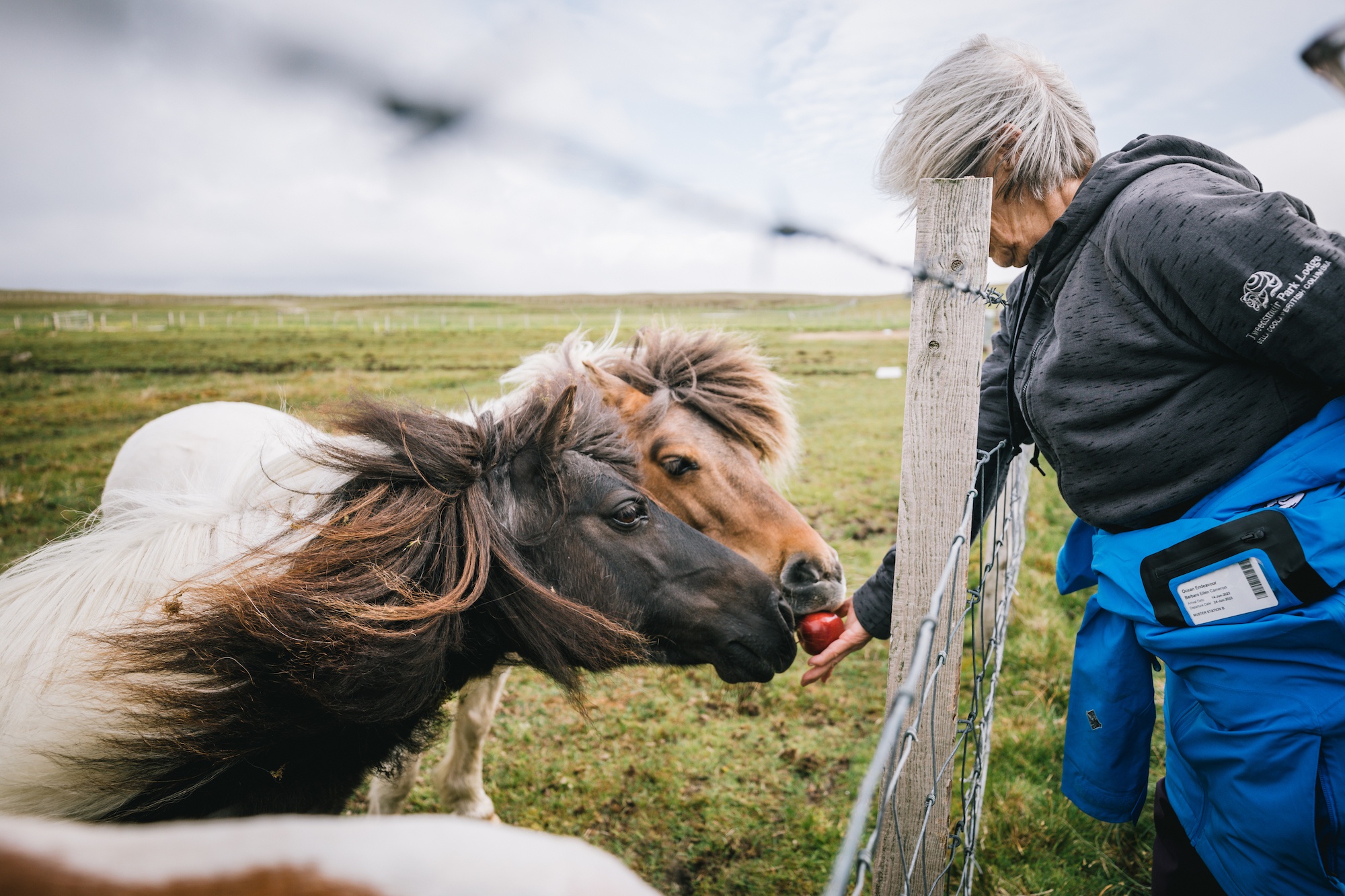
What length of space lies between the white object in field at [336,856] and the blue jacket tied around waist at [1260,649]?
1.49 m

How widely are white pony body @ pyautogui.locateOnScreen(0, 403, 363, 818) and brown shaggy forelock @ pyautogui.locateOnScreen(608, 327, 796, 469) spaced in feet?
6.60

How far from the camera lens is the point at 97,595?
1.95 metres

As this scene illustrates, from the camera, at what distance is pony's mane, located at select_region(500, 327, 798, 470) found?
3.84 m

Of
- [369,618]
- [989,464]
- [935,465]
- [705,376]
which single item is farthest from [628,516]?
[705,376]

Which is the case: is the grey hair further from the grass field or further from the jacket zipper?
the grass field

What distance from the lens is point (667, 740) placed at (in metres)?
3.96

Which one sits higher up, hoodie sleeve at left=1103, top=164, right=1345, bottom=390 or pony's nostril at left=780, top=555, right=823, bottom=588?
hoodie sleeve at left=1103, top=164, right=1345, bottom=390

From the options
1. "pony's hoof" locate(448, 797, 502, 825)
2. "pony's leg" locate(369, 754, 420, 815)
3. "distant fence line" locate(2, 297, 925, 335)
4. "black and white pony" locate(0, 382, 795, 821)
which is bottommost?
"pony's hoof" locate(448, 797, 502, 825)

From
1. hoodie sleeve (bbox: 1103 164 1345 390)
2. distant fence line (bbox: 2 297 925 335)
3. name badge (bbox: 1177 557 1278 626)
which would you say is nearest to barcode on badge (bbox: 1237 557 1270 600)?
name badge (bbox: 1177 557 1278 626)

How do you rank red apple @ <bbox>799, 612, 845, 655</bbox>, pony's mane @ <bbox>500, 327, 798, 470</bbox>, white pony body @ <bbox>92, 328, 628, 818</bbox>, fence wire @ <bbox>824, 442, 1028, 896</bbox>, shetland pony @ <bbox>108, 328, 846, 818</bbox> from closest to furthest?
fence wire @ <bbox>824, 442, 1028, 896</bbox>
white pony body @ <bbox>92, 328, 628, 818</bbox>
red apple @ <bbox>799, 612, 845, 655</bbox>
shetland pony @ <bbox>108, 328, 846, 818</bbox>
pony's mane @ <bbox>500, 327, 798, 470</bbox>

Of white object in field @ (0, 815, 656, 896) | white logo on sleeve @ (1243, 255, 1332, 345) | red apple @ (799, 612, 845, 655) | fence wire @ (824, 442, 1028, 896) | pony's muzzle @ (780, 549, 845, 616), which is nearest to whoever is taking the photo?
white object in field @ (0, 815, 656, 896)

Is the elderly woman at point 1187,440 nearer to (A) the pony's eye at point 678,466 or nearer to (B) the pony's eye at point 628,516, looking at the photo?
(B) the pony's eye at point 628,516

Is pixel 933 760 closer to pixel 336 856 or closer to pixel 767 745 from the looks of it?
pixel 336 856

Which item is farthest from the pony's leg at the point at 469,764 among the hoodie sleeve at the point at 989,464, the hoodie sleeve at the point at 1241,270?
the hoodie sleeve at the point at 1241,270
